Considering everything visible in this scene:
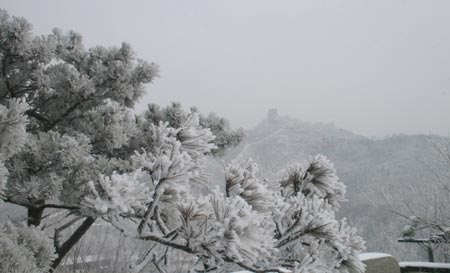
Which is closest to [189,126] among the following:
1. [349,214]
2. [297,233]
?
[297,233]

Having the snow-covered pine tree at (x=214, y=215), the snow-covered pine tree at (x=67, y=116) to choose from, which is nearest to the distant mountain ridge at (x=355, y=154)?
the snow-covered pine tree at (x=67, y=116)

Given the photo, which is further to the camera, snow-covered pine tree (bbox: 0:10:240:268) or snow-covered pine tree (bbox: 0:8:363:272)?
snow-covered pine tree (bbox: 0:10:240:268)

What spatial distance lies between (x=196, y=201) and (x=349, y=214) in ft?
78.4

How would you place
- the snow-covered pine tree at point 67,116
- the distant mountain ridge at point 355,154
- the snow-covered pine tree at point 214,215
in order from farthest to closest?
the distant mountain ridge at point 355,154
the snow-covered pine tree at point 67,116
the snow-covered pine tree at point 214,215

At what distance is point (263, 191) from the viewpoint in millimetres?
1436

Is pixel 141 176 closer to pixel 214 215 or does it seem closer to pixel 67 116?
pixel 214 215

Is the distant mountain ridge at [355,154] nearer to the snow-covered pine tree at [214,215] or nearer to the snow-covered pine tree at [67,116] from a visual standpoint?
the snow-covered pine tree at [67,116]

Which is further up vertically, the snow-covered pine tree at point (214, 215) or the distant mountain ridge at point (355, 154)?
the distant mountain ridge at point (355, 154)

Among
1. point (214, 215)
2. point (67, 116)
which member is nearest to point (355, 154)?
point (67, 116)

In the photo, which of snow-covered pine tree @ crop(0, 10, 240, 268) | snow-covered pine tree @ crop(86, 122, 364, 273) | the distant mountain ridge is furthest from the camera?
the distant mountain ridge

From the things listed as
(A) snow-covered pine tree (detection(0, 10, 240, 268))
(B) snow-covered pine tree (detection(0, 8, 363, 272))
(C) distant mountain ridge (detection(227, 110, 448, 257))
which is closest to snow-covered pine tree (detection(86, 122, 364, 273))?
(B) snow-covered pine tree (detection(0, 8, 363, 272))

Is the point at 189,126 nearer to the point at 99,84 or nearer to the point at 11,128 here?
the point at 11,128

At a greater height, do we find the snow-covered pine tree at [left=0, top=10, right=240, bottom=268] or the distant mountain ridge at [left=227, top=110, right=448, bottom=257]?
the distant mountain ridge at [left=227, top=110, right=448, bottom=257]

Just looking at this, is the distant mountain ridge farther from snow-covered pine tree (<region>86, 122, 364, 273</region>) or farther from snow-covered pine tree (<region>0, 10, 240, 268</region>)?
snow-covered pine tree (<region>86, 122, 364, 273</region>)
